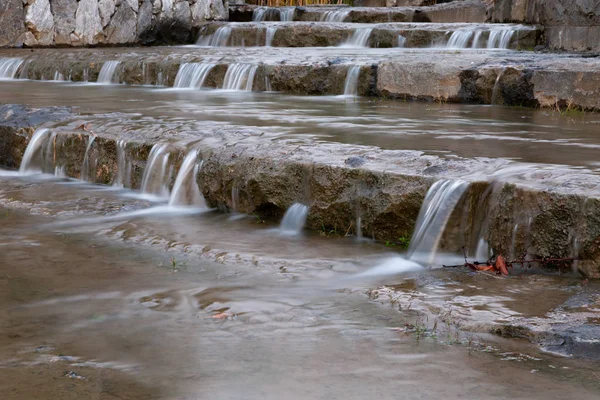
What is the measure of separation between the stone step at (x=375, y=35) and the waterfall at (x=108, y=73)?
2.87m

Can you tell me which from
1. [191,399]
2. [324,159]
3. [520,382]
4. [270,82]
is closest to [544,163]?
[324,159]

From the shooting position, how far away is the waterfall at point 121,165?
17.8 ft

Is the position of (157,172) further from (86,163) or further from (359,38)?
(359,38)

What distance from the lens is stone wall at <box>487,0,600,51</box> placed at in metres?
9.20

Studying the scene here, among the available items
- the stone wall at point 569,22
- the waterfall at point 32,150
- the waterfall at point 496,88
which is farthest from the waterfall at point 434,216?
the stone wall at point 569,22

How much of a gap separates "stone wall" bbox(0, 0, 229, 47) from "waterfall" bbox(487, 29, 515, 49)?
17.8 feet

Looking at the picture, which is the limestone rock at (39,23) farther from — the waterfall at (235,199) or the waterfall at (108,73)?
the waterfall at (235,199)

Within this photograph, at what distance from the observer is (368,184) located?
411cm

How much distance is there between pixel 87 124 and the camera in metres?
5.94

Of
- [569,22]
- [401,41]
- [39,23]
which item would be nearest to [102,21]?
[39,23]

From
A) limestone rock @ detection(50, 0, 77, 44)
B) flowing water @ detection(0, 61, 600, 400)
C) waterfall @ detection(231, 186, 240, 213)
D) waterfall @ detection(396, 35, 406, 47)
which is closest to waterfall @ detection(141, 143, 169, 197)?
flowing water @ detection(0, 61, 600, 400)

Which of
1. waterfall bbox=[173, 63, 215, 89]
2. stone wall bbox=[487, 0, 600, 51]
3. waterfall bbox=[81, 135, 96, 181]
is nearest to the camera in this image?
waterfall bbox=[81, 135, 96, 181]

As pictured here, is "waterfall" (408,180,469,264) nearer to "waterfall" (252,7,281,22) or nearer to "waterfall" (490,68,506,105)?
"waterfall" (490,68,506,105)

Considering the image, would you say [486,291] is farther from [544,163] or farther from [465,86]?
[465,86]
